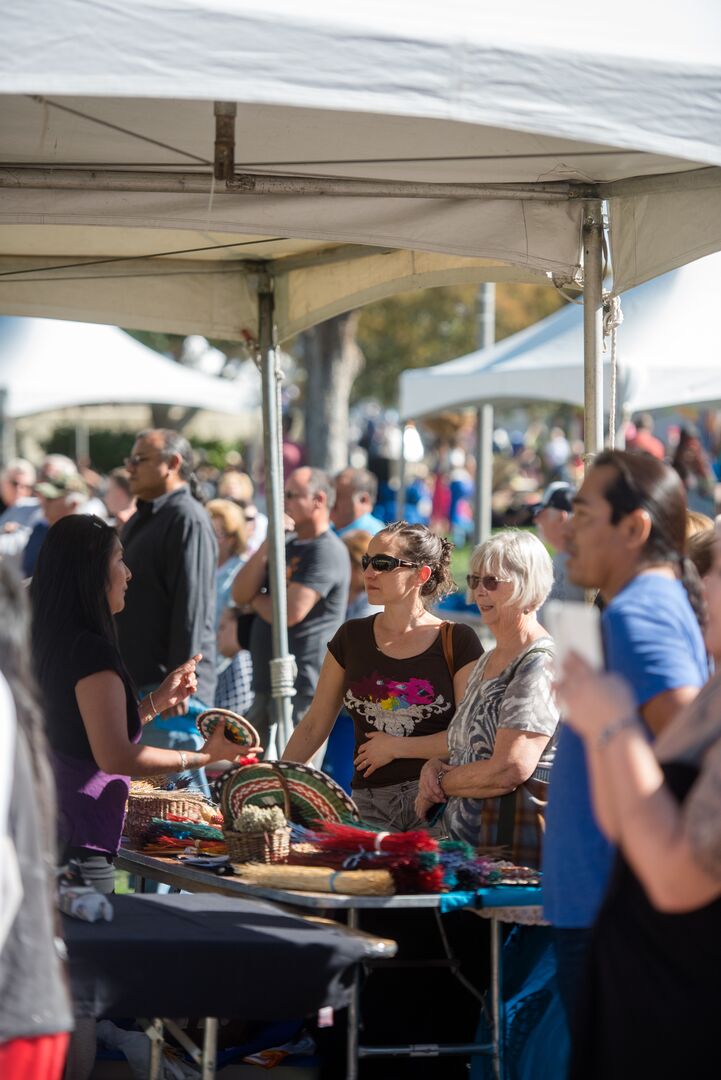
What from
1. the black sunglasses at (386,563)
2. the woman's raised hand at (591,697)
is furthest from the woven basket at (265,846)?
the woman's raised hand at (591,697)

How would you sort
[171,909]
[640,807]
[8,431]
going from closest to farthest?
[640,807]
[171,909]
[8,431]

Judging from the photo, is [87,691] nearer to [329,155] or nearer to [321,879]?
[321,879]

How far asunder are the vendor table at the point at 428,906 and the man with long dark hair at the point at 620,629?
1.92ft

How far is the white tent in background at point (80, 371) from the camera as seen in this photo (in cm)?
1166

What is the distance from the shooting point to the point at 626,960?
7.02ft

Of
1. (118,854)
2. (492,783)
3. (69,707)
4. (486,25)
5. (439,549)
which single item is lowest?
(118,854)

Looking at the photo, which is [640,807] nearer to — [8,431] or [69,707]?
[69,707]

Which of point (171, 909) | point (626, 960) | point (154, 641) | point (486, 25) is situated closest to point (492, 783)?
point (171, 909)

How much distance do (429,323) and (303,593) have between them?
2788cm

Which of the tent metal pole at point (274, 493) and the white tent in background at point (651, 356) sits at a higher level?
the white tent in background at point (651, 356)

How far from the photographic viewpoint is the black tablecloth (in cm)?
276

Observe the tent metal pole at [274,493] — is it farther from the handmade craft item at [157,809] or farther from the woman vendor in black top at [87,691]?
the woman vendor in black top at [87,691]

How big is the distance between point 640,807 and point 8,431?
1737 centimetres

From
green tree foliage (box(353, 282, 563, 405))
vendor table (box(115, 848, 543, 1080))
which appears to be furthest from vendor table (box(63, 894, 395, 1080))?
green tree foliage (box(353, 282, 563, 405))
